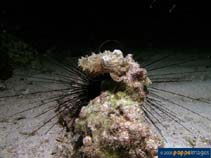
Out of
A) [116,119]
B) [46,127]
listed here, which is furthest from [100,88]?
[46,127]

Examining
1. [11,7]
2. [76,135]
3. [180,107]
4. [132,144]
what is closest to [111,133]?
[132,144]

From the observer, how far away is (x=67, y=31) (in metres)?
10.4

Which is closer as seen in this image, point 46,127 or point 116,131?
point 116,131

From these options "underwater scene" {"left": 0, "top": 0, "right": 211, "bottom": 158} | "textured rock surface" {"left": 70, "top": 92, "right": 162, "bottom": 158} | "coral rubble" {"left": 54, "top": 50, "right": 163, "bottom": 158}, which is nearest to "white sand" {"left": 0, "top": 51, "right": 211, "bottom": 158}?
"underwater scene" {"left": 0, "top": 0, "right": 211, "bottom": 158}

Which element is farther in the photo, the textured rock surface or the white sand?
the white sand

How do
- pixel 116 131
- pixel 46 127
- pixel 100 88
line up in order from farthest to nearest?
pixel 46 127
pixel 100 88
pixel 116 131

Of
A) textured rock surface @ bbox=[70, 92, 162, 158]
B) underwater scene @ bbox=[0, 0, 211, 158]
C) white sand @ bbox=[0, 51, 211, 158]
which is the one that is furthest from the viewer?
white sand @ bbox=[0, 51, 211, 158]

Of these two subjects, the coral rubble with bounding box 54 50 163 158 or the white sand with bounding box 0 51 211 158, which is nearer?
the coral rubble with bounding box 54 50 163 158

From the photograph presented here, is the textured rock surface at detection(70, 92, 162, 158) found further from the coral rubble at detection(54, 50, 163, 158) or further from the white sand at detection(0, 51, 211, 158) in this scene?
the white sand at detection(0, 51, 211, 158)

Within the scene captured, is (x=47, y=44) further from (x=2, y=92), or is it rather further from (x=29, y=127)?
(x=29, y=127)

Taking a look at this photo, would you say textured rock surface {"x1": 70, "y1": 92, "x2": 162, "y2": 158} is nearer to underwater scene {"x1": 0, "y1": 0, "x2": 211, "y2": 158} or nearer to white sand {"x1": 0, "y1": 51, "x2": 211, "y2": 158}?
underwater scene {"x1": 0, "y1": 0, "x2": 211, "y2": 158}

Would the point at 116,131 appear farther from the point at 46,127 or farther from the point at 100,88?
the point at 46,127

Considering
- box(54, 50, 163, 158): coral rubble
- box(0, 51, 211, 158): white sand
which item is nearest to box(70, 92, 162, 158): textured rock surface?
box(54, 50, 163, 158): coral rubble

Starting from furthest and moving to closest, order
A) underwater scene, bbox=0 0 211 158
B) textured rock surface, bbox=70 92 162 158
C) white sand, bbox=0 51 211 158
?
white sand, bbox=0 51 211 158 < underwater scene, bbox=0 0 211 158 < textured rock surface, bbox=70 92 162 158
